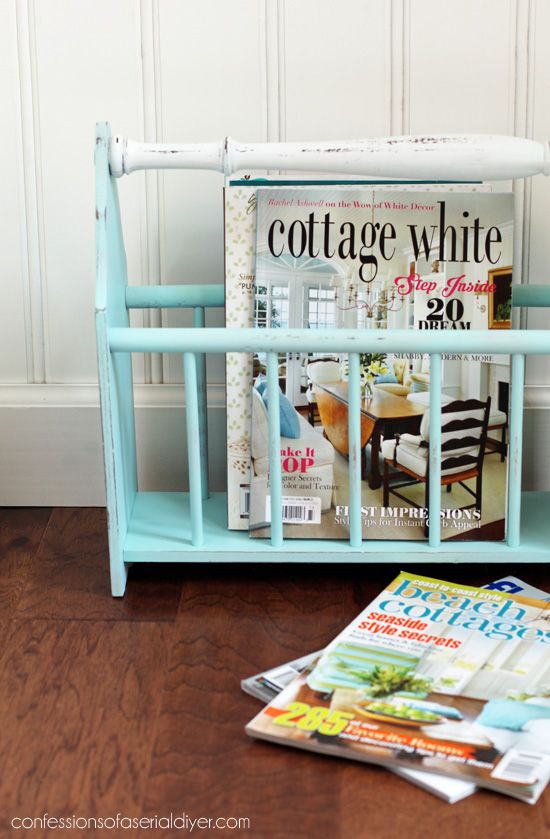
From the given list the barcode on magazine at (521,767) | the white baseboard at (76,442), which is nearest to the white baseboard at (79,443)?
the white baseboard at (76,442)

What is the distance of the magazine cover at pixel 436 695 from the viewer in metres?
0.65

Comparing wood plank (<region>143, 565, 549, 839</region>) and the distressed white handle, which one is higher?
the distressed white handle

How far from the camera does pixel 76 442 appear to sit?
48.8 inches

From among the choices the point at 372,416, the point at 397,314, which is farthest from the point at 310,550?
the point at 397,314

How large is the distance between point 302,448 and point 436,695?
32 cm

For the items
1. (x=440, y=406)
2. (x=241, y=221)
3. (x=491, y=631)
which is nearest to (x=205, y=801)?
(x=491, y=631)

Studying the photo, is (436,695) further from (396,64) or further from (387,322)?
(396,64)

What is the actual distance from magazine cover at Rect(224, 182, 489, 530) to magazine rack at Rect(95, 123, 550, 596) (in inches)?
1.8

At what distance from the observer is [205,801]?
2.07 ft

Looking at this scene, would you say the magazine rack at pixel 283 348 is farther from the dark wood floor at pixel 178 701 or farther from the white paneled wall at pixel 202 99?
the white paneled wall at pixel 202 99

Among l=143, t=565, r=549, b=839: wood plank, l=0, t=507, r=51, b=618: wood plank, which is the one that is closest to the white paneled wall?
l=0, t=507, r=51, b=618: wood plank

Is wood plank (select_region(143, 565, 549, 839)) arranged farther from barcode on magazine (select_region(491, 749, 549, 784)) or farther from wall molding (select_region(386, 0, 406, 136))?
wall molding (select_region(386, 0, 406, 136))

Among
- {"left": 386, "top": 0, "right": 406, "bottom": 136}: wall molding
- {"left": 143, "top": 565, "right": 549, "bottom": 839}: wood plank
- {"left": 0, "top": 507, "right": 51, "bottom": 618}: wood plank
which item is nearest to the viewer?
{"left": 143, "top": 565, "right": 549, "bottom": 839}: wood plank

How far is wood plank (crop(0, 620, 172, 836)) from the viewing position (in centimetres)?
64
